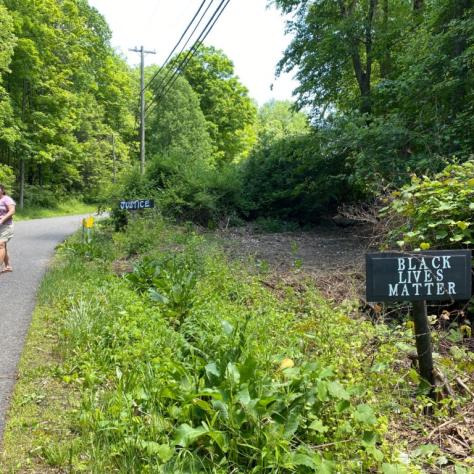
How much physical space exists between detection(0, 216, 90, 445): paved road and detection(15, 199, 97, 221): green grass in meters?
12.4

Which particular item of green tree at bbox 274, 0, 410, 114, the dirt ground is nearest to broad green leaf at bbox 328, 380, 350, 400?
the dirt ground

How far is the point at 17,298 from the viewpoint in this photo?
22.1 feet

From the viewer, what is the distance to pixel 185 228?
14109mm

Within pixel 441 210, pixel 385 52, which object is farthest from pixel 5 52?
pixel 441 210

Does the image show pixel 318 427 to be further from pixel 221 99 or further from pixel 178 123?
pixel 221 99

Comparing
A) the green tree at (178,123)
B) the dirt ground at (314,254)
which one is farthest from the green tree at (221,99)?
the dirt ground at (314,254)

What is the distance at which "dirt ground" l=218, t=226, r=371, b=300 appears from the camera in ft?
23.4

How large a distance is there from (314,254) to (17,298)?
6.47m

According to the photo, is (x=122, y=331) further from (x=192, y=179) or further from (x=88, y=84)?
(x=88, y=84)

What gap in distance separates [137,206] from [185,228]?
325 cm

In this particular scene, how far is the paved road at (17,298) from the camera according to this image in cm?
416

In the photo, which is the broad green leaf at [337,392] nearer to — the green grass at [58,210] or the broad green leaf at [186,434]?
the broad green leaf at [186,434]

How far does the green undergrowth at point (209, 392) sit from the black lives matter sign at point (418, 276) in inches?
25.5

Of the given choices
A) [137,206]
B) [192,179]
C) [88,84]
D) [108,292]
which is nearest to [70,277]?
[108,292]
